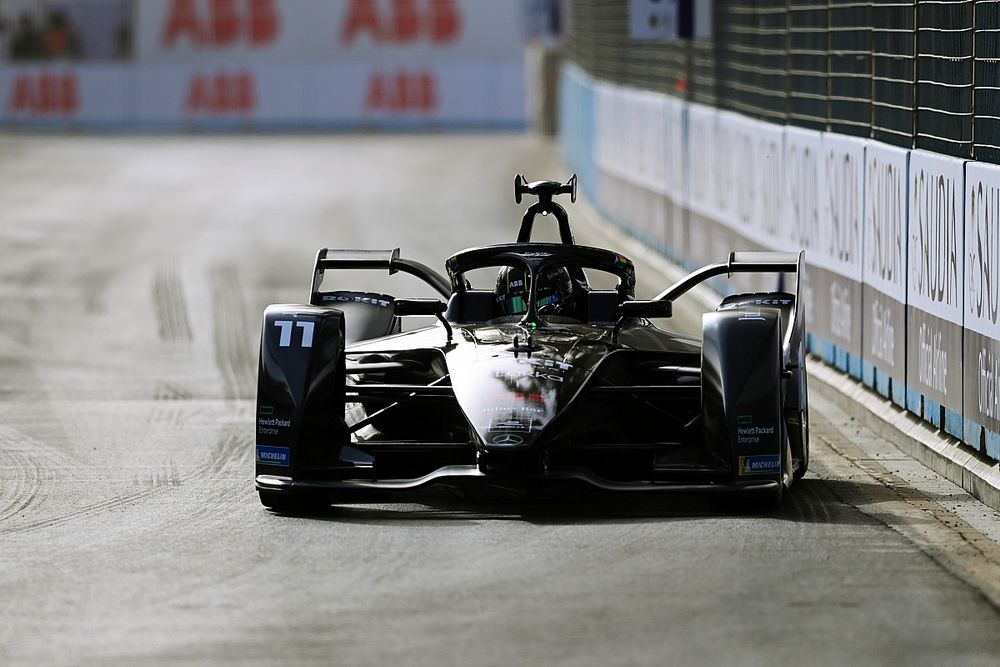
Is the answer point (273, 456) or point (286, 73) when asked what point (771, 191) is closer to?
point (273, 456)

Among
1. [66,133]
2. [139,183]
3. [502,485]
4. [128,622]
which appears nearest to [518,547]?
[502,485]

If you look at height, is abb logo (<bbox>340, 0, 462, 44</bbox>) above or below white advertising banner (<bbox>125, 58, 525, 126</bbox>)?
above

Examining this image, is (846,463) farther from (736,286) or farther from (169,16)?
(169,16)

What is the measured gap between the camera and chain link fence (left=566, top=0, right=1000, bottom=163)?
35.6 ft

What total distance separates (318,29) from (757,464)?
42555 mm

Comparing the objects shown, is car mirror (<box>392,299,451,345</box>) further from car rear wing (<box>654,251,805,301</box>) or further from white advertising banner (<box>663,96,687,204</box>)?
white advertising banner (<box>663,96,687,204</box>)

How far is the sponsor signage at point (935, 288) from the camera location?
10812 mm

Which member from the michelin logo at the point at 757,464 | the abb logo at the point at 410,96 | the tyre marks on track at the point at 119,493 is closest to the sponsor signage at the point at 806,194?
the tyre marks on track at the point at 119,493

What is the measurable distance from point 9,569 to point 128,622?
3.87ft

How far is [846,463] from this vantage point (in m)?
11.1

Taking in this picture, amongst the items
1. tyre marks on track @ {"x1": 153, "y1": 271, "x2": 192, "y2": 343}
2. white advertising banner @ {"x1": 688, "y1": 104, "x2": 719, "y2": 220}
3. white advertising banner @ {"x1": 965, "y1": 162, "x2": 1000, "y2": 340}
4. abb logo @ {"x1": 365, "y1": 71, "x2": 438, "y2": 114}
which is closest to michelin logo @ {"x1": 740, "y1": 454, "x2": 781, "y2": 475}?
white advertising banner @ {"x1": 965, "y1": 162, "x2": 1000, "y2": 340}

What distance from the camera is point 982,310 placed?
10328 millimetres

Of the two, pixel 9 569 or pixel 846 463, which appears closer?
pixel 9 569

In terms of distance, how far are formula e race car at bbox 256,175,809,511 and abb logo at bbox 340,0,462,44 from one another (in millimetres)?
40631
